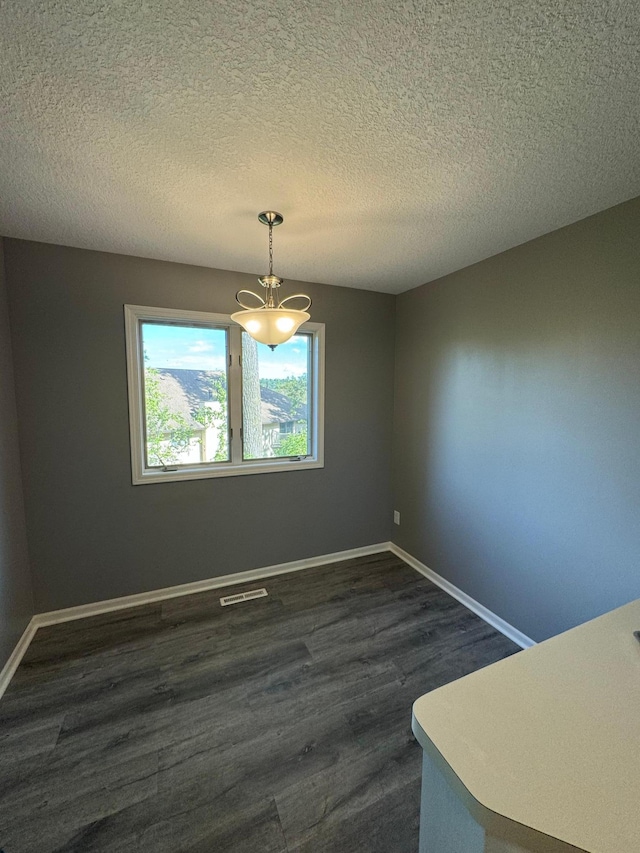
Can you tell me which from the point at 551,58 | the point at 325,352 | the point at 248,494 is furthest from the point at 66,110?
the point at 248,494

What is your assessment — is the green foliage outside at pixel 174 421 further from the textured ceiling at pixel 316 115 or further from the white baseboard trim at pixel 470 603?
the white baseboard trim at pixel 470 603

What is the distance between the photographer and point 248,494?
289 centimetres

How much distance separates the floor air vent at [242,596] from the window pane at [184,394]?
1.10 meters

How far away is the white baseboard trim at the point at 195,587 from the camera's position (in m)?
2.40

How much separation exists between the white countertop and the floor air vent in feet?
6.94

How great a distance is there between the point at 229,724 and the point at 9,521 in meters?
1.74

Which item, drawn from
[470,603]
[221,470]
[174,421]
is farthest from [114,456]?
[470,603]

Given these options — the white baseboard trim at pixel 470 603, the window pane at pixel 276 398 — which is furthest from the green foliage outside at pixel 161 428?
the white baseboard trim at pixel 470 603

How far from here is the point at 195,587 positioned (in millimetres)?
2746

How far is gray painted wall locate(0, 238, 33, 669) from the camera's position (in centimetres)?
197

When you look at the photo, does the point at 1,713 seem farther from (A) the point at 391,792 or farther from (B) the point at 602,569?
(B) the point at 602,569

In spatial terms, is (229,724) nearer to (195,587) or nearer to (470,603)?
(195,587)

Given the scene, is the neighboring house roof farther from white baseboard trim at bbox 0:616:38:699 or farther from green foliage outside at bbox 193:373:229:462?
white baseboard trim at bbox 0:616:38:699

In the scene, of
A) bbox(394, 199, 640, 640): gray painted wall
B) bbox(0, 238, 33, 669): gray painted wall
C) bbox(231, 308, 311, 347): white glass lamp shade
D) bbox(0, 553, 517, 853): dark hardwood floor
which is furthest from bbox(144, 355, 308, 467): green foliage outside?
bbox(394, 199, 640, 640): gray painted wall
